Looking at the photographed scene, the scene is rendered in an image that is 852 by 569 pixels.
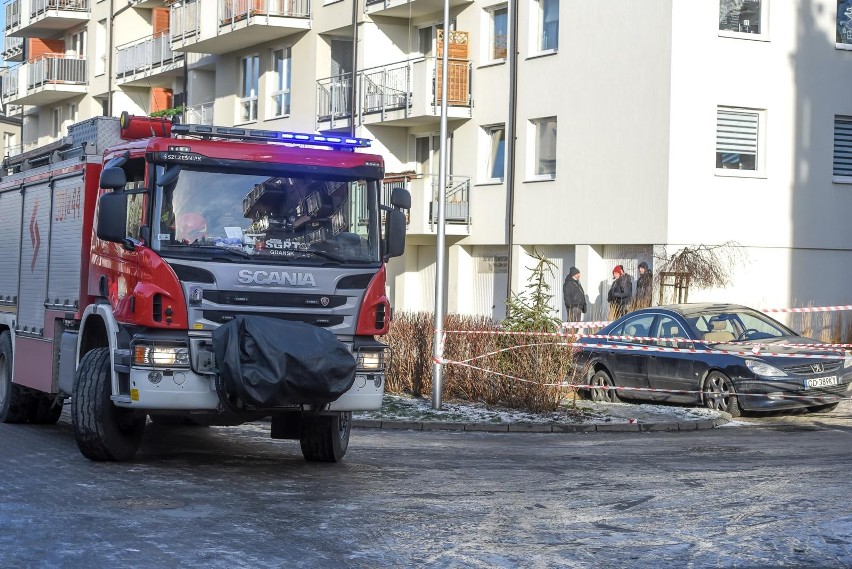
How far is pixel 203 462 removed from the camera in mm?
12969

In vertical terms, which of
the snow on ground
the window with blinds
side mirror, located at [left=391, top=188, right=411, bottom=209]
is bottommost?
the snow on ground

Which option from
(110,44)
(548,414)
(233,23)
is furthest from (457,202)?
(110,44)

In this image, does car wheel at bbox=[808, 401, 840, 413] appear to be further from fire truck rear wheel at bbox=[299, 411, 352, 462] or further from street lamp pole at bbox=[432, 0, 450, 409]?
fire truck rear wheel at bbox=[299, 411, 352, 462]

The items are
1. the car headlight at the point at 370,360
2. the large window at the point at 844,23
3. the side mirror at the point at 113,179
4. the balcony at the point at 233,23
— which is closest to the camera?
the side mirror at the point at 113,179

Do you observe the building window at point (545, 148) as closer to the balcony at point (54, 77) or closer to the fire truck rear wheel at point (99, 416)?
the fire truck rear wheel at point (99, 416)

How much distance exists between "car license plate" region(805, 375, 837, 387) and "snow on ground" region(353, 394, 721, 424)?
4.10 ft

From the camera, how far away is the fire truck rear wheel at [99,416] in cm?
1231

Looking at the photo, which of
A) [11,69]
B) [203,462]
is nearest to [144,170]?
[203,462]

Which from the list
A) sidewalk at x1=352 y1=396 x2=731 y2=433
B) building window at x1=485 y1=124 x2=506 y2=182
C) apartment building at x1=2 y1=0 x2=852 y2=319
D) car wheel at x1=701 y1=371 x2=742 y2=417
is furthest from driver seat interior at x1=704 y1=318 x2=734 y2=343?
building window at x1=485 y1=124 x2=506 y2=182

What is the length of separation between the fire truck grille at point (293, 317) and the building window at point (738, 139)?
19.1 metres

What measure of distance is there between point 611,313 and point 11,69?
136 feet

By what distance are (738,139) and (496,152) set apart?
689cm

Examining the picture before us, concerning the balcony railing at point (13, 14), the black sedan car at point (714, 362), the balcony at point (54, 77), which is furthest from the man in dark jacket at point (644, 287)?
the balcony railing at point (13, 14)

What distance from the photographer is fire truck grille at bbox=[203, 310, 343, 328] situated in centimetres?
1172
